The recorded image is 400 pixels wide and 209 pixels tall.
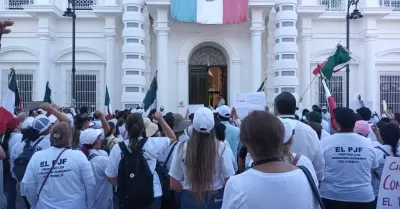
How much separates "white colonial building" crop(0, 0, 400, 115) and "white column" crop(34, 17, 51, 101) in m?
0.04

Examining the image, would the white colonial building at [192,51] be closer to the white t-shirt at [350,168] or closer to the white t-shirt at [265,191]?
the white t-shirt at [350,168]

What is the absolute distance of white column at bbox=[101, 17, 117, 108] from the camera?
2162cm

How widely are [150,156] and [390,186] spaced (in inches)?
104

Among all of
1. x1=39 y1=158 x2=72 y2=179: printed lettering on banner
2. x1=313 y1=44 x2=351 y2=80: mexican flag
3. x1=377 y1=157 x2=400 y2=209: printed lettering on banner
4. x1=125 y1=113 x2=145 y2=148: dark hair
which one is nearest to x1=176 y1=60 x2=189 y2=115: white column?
x1=313 y1=44 x2=351 y2=80: mexican flag

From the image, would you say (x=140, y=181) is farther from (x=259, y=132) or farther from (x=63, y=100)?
(x=63, y=100)

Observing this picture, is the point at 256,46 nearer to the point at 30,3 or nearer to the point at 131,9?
the point at 131,9

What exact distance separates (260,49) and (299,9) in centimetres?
255

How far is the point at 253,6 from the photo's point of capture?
20.7m

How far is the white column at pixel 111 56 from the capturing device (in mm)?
21625

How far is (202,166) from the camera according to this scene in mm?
5066

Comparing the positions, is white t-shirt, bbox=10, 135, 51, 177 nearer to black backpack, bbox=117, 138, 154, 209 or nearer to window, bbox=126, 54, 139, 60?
black backpack, bbox=117, 138, 154, 209

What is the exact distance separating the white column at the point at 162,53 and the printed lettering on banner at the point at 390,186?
51.8ft

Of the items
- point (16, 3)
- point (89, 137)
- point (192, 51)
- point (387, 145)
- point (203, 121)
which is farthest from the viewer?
point (16, 3)

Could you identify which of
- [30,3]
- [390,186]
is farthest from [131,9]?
[390,186]
